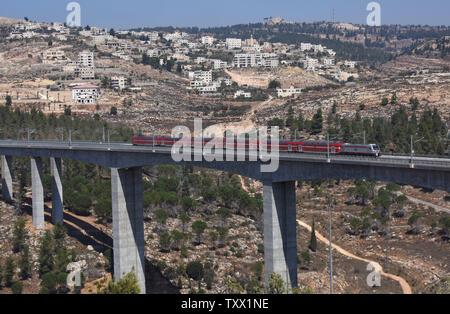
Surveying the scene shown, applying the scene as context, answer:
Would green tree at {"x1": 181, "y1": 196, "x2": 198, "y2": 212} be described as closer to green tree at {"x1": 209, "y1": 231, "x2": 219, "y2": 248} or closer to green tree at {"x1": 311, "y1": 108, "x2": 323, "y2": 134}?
green tree at {"x1": 209, "y1": 231, "x2": 219, "y2": 248}

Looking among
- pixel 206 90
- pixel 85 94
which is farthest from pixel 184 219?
pixel 206 90

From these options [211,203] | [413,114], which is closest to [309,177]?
[211,203]

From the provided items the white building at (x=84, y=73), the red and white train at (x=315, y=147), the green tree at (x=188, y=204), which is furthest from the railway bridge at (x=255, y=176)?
the white building at (x=84, y=73)

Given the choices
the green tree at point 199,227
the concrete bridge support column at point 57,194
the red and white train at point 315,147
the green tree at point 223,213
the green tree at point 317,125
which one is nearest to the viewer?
the red and white train at point 315,147

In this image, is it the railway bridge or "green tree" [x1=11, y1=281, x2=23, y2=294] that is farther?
"green tree" [x1=11, y1=281, x2=23, y2=294]

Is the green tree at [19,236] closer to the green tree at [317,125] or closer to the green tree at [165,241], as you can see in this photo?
the green tree at [165,241]

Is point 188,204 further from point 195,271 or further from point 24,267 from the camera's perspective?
point 24,267

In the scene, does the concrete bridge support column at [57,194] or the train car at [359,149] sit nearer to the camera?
the train car at [359,149]

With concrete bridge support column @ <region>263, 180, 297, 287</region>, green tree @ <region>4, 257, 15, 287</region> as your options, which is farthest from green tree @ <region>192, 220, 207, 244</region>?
concrete bridge support column @ <region>263, 180, 297, 287</region>
